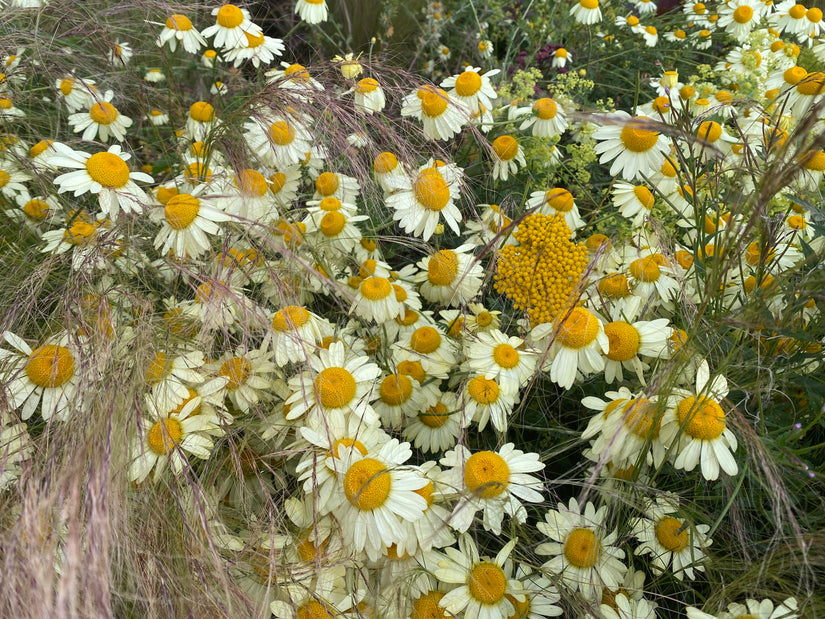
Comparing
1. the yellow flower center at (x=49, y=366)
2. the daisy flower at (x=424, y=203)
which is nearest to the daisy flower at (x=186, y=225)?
the yellow flower center at (x=49, y=366)

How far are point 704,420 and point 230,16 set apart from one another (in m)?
1.62

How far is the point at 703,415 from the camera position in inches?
41.2

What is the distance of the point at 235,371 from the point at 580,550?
2.19 ft

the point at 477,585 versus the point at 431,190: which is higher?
the point at 431,190

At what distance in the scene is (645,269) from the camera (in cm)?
136

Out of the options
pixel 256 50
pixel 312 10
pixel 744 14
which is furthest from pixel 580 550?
pixel 744 14

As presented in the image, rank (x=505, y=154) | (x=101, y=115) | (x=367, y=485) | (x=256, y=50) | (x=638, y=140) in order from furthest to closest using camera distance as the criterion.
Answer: (x=256, y=50) < (x=101, y=115) < (x=505, y=154) < (x=638, y=140) < (x=367, y=485)

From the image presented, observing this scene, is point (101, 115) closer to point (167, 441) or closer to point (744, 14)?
point (167, 441)

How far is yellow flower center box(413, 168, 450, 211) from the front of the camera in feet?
4.33

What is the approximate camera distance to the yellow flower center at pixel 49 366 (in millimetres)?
1090

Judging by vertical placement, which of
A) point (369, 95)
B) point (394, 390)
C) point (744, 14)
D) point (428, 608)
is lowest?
point (428, 608)

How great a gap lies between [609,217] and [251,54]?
3.58ft

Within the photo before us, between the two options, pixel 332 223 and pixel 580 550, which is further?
pixel 332 223

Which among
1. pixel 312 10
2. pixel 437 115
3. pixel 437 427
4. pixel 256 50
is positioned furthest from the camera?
pixel 312 10
